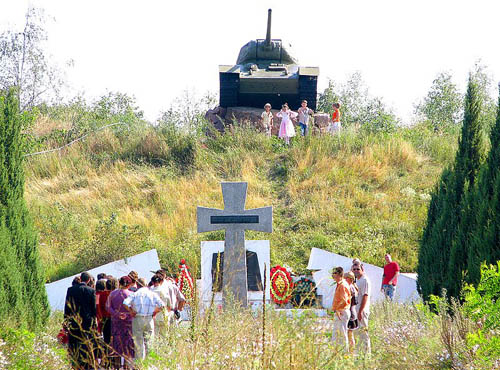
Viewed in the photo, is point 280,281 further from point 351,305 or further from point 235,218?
point 351,305

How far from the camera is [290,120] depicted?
1958cm

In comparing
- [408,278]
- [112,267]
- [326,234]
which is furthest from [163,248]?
[408,278]

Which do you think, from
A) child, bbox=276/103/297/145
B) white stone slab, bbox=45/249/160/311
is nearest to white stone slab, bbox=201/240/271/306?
white stone slab, bbox=45/249/160/311

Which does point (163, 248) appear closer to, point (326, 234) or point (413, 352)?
point (326, 234)

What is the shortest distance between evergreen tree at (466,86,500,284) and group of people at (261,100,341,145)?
35.6 ft

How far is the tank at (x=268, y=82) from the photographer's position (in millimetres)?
20703

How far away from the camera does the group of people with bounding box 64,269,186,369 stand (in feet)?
22.4

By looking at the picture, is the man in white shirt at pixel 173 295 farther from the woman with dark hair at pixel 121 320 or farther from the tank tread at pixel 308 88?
the tank tread at pixel 308 88

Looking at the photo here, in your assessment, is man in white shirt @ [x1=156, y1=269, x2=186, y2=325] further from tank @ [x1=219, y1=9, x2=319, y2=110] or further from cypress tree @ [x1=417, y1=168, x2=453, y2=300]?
tank @ [x1=219, y1=9, x2=319, y2=110]

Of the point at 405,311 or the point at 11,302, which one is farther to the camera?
the point at 405,311

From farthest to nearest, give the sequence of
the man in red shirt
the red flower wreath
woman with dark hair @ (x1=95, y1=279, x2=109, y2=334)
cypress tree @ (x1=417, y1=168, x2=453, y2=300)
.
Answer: the red flower wreath < the man in red shirt < cypress tree @ (x1=417, y1=168, x2=453, y2=300) < woman with dark hair @ (x1=95, y1=279, x2=109, y2=334)

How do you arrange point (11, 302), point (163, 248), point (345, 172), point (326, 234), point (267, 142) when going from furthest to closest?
point (267, 142), point (345, 172), point (326, 234), point (163, 248), point (11, 302)

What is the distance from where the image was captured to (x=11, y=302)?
25.1ft

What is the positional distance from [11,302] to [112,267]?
5115 millimetres
